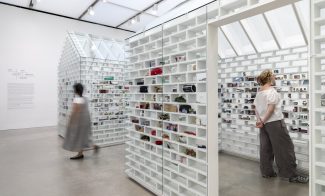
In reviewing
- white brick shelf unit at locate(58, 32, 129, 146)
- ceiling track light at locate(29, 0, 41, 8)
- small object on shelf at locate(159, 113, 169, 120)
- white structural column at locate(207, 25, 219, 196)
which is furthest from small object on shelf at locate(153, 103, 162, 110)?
ceiling track light at locate(29, 0, 41, 8)

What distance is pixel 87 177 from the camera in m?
3.41

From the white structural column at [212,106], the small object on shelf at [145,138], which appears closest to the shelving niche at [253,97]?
the white structural column at [212,106]

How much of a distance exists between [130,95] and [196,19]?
1586 millimetres

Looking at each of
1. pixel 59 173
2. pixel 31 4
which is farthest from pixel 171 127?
pixel 31 4

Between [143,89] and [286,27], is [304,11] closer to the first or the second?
[286,27]

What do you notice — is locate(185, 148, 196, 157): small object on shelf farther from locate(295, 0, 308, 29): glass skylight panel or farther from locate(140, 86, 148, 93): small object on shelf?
locate(295, 0, 308, 29): glass skylight panel

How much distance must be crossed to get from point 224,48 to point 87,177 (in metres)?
3.72

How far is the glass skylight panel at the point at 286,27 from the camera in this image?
366 cm

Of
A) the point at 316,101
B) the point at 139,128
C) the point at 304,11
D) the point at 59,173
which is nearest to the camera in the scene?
the point at 316,101

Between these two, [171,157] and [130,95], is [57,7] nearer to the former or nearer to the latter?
[130,95]

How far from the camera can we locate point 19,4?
25.8 ft

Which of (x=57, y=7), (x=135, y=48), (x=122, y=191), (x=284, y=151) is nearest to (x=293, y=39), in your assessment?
(x=284, y=151)

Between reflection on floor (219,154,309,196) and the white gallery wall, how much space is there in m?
7.40

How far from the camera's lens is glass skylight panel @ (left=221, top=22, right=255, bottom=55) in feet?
14.5
